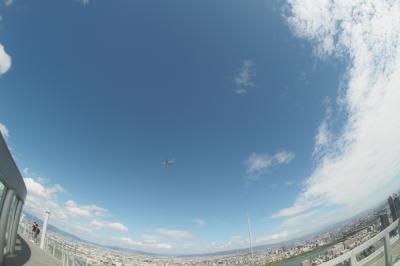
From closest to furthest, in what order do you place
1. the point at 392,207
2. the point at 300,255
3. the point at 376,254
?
the point at 376,254
the point at 392,207
the point at 300,255

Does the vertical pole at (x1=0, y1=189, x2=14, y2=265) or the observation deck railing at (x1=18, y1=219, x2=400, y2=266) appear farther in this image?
the vertical pole at (x1=0, y1=189, x2=14, y2=265)

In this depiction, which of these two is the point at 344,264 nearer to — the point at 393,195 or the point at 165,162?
the point at 393,195

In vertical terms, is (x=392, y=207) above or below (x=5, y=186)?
below

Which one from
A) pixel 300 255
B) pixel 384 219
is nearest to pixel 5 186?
pixel 384 219

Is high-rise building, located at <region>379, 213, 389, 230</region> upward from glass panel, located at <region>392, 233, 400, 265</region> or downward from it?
upward

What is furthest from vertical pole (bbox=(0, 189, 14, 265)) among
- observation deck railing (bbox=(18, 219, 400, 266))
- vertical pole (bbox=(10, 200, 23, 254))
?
vertical pole (bbox=(10, 200, 23, 254))

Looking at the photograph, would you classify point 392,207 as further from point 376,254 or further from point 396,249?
point 376,254

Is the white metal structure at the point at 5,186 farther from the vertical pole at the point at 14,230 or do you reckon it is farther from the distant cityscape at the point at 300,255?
the distant cityscape at the point at 300,255

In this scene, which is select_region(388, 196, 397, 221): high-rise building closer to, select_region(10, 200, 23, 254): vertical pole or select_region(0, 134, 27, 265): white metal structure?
select_region(0, 134, 27, 265): white metal structure

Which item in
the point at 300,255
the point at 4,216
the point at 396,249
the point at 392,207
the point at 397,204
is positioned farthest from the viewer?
the point at 300,255

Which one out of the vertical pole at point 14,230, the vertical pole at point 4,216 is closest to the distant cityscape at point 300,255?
the vertical pole at point 14,230

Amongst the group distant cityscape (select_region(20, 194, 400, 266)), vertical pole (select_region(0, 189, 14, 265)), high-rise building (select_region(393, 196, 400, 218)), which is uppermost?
vertical pole (select_region(0, 189, 14, 265))
